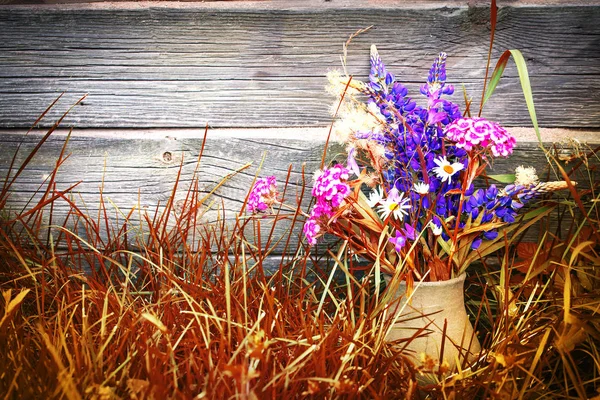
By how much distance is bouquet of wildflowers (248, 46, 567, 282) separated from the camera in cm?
120

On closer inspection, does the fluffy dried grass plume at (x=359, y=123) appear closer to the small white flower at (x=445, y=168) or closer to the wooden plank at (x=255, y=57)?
the small white flower at (x=445, y=168)

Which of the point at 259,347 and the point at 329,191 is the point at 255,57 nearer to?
the point at 329,191

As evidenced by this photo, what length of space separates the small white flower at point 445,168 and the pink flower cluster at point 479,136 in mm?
64

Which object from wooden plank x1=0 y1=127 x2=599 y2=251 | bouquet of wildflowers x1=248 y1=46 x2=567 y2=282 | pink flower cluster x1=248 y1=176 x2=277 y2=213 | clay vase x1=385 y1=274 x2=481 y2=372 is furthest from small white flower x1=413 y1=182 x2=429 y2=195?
wooden plank x1=0 y1=127 x2=599 y2=251

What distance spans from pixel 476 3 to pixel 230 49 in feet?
2.55

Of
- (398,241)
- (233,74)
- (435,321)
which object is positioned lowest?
(435,321)

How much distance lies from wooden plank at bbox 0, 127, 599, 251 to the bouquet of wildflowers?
39 centimetres

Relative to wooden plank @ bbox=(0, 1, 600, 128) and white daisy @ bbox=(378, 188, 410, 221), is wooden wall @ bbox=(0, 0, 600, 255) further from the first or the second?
white daisy @ bbox=(378, 188, 410, 221)

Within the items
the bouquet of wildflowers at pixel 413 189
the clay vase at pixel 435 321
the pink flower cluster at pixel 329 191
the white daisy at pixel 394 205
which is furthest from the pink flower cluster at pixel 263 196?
the clay vase at pixel 435 321

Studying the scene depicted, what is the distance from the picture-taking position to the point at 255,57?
163 cm

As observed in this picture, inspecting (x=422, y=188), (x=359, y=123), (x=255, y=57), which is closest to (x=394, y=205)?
(x=422, y=188)

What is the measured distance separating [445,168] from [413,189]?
0.32 ft

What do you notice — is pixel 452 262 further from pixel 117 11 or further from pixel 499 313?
pixel 117 11

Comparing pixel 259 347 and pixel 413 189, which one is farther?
pixel 413 189
